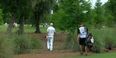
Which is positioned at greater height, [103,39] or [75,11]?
[75,11]

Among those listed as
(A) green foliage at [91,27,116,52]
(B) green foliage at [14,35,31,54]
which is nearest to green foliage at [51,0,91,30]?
(A) green foliage at [91,27,116,52]

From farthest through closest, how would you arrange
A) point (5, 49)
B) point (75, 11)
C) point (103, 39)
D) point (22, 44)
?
point (75, 11) < point (103, 39) < point (22, 44) < point (5, 49)

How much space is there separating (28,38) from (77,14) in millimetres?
8079

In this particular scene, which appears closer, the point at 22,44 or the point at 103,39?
the point at 22,44

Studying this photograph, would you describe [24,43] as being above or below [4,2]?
below

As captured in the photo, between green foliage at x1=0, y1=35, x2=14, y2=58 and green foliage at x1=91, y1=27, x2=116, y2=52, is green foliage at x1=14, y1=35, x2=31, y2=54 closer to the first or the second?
green foliage at x1=91, y1=27, x2=116, y2=52

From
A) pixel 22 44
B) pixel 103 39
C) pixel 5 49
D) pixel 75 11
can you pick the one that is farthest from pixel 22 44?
pixel 75 11

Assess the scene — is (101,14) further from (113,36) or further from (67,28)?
(113,36)

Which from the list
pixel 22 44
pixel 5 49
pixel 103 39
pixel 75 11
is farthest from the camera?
pixel 75 11

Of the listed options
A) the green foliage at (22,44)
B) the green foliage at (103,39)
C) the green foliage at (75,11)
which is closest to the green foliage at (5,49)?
the green foliage at (22,44)

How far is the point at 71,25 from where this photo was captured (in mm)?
31609

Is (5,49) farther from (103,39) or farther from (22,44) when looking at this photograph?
(103,39)

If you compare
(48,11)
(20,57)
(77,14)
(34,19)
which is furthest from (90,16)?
(34,19)

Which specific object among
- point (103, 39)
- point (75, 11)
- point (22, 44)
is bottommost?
point (22, 44)
